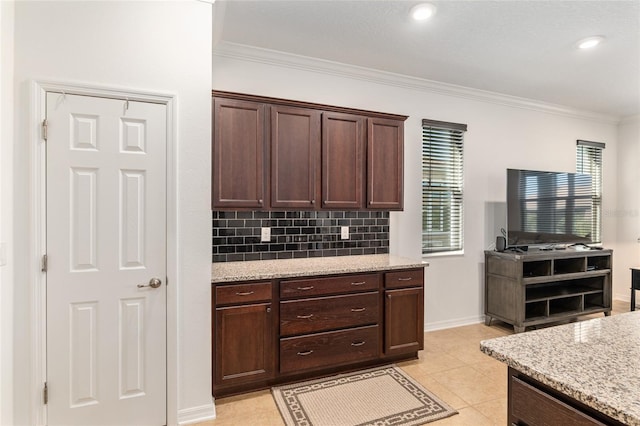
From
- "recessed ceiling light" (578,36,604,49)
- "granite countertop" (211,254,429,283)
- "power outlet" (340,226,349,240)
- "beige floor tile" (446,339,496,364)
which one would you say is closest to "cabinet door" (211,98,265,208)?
"granite countertop" (211,254,429,283)

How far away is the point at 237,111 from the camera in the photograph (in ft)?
9.16

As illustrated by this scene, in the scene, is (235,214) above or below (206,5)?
below

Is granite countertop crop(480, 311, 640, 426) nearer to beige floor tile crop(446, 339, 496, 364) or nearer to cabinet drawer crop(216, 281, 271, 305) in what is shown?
cabinet drawer crop(216, 281, 271, 305)

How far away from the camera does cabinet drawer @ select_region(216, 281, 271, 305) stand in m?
2.48

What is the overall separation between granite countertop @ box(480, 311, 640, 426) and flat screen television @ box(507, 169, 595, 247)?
2766 millimetres

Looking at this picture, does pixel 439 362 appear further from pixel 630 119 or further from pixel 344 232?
pixel 630 119

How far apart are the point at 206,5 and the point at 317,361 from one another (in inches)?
107

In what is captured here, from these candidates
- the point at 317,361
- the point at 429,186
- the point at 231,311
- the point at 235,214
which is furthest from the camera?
the point at 429,186

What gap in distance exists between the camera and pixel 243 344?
2549 mm

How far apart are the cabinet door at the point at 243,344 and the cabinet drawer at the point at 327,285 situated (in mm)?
211

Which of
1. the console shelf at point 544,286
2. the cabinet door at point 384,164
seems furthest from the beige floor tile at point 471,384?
the cabinet door at point 384,164

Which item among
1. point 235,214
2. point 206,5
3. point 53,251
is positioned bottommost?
point 53,251

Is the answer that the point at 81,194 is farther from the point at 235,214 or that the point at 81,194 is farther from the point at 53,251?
the point at 235,214

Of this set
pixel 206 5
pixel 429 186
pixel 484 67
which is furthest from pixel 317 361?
pixel 484 67
